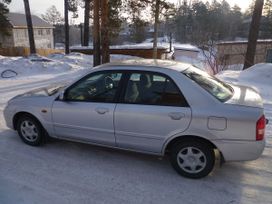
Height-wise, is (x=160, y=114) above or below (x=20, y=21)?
below

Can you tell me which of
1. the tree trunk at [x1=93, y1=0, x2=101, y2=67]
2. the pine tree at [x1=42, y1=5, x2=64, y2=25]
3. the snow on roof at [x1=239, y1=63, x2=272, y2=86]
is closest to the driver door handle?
the snow on roof at [x1=239, y1=63, x2=272, y2=86]

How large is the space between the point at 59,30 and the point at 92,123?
72622mm

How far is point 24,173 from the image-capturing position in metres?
3.87

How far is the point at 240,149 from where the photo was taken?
347 cm

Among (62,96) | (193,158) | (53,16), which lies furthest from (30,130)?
(53,16)

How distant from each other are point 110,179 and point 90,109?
1.05 meters

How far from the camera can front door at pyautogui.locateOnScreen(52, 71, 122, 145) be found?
13.2ft

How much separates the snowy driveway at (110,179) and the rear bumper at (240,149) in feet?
1.38

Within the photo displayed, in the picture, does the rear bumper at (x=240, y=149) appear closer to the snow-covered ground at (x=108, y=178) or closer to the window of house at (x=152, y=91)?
the snow-covered ground at (x=108, y=178)

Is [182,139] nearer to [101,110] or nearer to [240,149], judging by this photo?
[240,149]

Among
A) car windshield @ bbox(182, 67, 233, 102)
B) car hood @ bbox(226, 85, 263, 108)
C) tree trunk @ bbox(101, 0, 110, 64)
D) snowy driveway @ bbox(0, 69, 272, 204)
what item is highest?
tree trunk @ bbox(101, 0, 110, 64)

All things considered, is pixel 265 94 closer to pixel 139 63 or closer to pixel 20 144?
pixel 139 63

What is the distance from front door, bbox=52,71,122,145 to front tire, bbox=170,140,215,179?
973 mm

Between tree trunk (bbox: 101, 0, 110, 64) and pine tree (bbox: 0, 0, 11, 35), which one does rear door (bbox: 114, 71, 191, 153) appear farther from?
pine tree (bbox: 0, 0, 11, 35)
